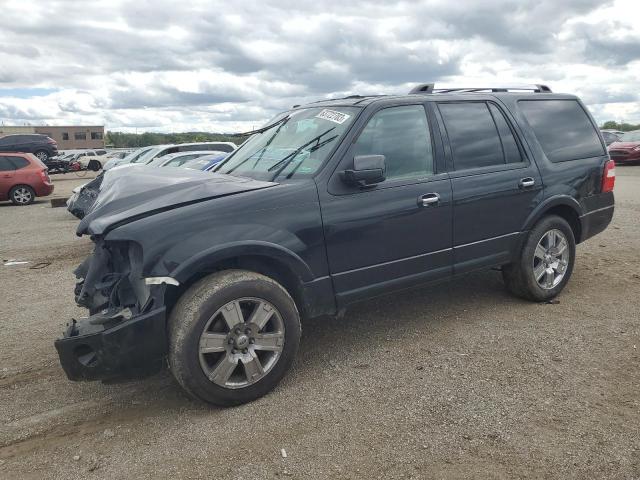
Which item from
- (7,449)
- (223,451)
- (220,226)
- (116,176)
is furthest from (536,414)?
(116,176)

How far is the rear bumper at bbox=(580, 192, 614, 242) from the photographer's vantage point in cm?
513

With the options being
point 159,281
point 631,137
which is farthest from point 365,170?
point 631,137

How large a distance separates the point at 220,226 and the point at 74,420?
150 cm

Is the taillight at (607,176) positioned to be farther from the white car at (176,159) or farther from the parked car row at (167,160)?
the white car at (176,159)

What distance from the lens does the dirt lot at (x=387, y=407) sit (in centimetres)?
272

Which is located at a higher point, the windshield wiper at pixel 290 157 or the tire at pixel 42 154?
the tire at pixel 42 154

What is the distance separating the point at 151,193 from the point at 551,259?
363 cm

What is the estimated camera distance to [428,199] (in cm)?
397

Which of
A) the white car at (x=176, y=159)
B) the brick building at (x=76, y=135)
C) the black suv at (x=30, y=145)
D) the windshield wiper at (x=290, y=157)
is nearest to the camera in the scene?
the windshield wiper at (x=290, y=157)

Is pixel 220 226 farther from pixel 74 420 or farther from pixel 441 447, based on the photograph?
pixel 441 447

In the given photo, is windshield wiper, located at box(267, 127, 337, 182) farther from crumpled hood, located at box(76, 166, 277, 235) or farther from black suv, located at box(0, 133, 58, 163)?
black suv, located at box(0, 133, 58, 163)

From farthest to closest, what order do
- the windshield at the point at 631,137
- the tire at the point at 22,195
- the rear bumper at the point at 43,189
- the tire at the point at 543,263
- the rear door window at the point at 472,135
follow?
the windshield at the point at 631,137 < the rear bumper at the point at 43,189 < the tire at the point at 22,195 < the tire at the point at 543,263 < the rear door window at the point at 472,135

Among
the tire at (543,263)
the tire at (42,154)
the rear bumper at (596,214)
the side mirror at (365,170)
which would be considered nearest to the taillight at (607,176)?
the rear bumper at (596,214)

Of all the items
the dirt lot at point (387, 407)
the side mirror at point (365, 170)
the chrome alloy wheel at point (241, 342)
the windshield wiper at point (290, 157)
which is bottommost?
the dirt lot at point (387, 407)
